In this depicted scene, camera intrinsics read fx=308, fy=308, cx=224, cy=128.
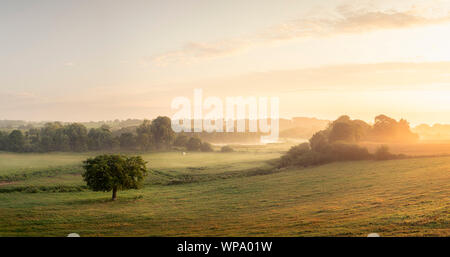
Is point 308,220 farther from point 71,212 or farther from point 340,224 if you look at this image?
point 71,212

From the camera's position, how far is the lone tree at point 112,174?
39.4 meters

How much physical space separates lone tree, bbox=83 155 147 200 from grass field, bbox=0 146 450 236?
6.40 feet

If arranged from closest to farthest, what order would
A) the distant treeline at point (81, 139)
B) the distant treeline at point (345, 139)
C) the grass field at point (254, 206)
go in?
1. the grass field at point (254, 206)
2. the distant treeline at point (345, 139)
3. the distant treeline at point (81, 139)

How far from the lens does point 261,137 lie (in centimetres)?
18775

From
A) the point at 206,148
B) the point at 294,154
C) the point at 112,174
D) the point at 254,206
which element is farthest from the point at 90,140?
the point at 254,206

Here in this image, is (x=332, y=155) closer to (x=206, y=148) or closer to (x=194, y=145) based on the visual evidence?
(x=206, y=148)

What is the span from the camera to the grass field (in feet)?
65.0

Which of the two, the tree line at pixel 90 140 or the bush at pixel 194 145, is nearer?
the tree line at pixel 90 140

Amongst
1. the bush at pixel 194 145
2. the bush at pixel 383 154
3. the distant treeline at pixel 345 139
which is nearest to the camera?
the bush at pixel 383 154

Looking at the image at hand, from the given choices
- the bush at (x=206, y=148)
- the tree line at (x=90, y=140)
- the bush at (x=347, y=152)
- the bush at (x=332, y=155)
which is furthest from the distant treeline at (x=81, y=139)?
the bush at (x=347, y=152)

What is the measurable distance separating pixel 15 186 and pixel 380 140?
75964 mm

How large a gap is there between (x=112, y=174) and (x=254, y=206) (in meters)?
19.3

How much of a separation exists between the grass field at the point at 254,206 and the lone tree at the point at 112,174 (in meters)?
1.95

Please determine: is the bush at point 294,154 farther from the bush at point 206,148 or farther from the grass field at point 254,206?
the bush at point 206,148
